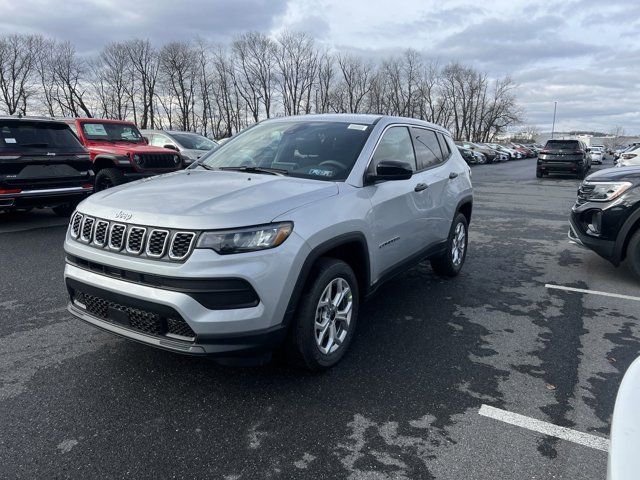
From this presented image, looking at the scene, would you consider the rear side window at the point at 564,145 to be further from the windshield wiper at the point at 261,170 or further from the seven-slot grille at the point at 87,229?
the seven-slot grille at the point at 87,229

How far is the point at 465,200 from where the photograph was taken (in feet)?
18.8

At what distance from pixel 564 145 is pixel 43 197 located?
22.0 meters

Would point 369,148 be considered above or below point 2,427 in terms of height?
above

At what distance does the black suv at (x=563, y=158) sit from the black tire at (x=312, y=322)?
2220 centimetres

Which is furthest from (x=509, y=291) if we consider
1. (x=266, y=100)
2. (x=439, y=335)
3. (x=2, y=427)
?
(x=266, y=100)

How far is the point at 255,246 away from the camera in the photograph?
8.88 ft

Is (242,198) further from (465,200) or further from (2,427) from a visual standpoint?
(465,200)

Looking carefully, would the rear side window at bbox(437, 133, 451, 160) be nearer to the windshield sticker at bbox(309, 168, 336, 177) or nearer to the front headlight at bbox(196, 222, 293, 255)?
the windshield sticker at bbox(309, 168, 336, 177)

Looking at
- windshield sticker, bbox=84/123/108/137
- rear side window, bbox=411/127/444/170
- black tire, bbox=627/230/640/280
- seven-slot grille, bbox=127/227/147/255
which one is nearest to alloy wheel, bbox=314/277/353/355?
seven-slot grille, bbox=127/227/147/255

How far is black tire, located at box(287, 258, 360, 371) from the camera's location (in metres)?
2.98

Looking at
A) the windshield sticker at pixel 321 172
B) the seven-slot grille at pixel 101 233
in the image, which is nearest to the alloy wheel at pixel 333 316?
the windshield sticker at pixel 321 172

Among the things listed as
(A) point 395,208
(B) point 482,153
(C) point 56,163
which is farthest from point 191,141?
(B) point 482,153

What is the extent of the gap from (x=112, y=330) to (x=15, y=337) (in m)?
1.52

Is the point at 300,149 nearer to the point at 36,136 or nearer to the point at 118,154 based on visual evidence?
the point at 36,136
